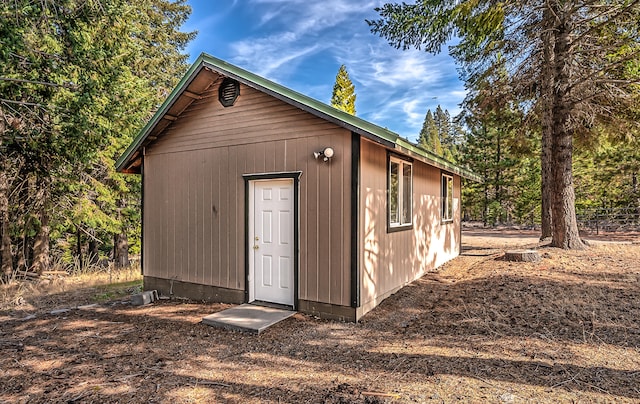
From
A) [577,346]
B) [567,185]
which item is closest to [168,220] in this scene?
[577,346]

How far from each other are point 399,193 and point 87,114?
715 cm

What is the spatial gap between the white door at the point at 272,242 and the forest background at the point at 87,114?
15.7 feet

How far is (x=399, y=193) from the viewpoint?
6582 millimetres

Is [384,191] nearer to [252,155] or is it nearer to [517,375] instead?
[252,155]

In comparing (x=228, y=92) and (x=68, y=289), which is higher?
(x=228, y=92)

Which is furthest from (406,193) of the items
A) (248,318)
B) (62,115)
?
(62,115)

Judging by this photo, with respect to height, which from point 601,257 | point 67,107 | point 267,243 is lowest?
point 601,257

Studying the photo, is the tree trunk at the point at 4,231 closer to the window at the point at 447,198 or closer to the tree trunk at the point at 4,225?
the tree trunk at the point at 4,225

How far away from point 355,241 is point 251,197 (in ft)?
6.78

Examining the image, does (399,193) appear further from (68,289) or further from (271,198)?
(68,289)

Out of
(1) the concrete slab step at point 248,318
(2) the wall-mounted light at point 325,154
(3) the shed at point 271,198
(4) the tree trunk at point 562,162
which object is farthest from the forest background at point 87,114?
(1) the concrete slab step at point 248,318

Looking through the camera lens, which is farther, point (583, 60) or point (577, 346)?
point (583, 60)

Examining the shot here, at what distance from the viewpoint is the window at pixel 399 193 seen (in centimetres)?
624

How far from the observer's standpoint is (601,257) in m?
8.16
